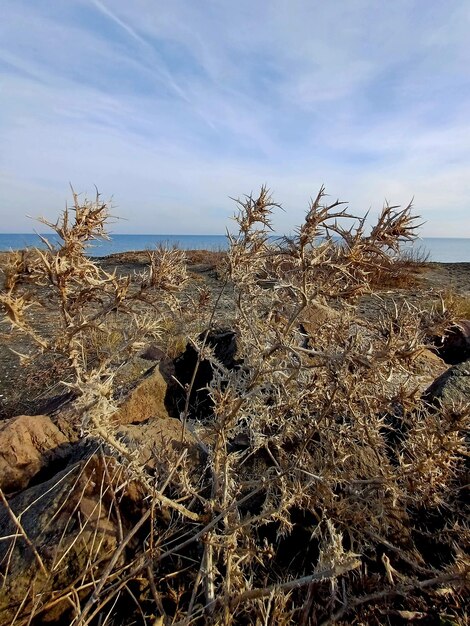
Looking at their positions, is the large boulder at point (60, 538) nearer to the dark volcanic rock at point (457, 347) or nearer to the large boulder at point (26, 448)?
the large boulder at point (26, 448)

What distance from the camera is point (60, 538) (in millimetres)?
2016

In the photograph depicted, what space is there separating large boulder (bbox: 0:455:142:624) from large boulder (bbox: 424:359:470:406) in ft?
6.66

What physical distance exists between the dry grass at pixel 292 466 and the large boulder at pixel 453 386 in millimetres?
587

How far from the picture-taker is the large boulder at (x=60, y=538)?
1865mm

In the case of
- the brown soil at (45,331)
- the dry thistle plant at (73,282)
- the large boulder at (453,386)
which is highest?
the dry thistle plant at (73,282)

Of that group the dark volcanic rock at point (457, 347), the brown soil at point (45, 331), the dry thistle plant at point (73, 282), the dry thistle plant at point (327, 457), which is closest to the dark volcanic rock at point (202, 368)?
the brown soil at point (45, 331)

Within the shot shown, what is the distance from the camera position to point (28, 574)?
6.30 ft

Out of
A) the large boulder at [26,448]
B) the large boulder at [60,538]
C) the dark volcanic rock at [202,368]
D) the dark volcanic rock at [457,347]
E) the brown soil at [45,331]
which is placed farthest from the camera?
the dark volcanic rock at [457,347]

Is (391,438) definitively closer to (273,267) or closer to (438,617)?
(438,617)

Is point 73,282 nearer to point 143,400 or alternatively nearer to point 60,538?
point 60,538

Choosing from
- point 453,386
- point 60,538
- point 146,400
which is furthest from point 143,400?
point 453,386

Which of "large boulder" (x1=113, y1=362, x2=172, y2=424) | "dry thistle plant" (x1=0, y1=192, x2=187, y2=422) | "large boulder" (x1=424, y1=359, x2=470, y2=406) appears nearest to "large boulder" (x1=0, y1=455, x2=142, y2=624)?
"dry thistle plant" (x1=0, y1=192, x2=187, y2=422)

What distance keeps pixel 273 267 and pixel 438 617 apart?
160 cm

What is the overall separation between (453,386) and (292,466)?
1.52 m
